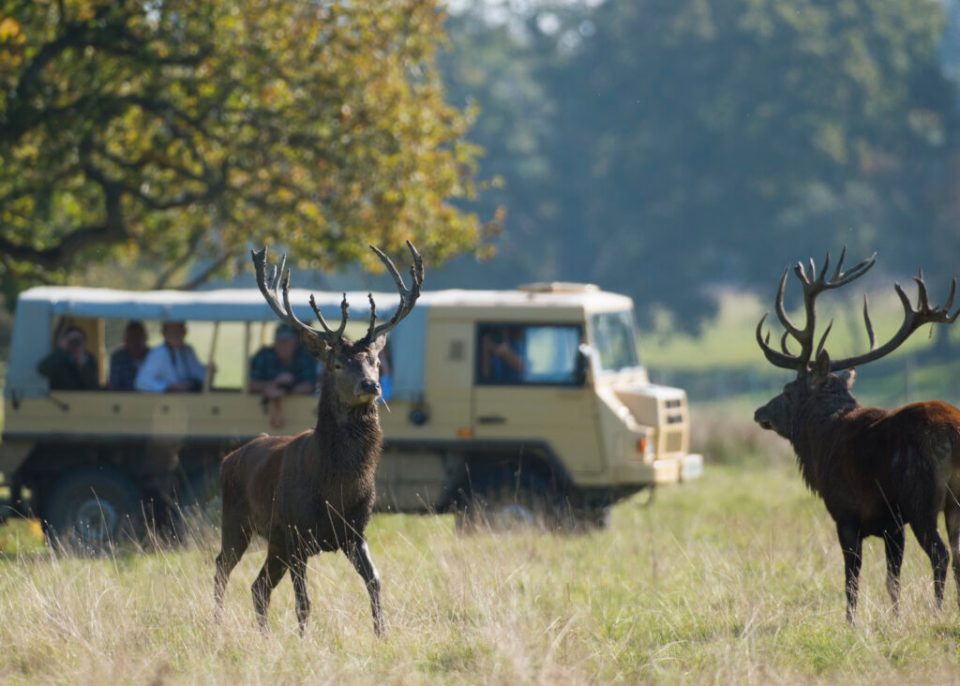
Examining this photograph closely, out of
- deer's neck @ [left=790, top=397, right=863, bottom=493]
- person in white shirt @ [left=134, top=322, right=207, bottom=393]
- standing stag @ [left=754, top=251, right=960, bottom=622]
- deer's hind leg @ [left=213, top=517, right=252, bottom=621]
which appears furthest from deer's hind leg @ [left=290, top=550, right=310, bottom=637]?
person in white shirt @ [left=134, top=322, right=207, bottom=393]

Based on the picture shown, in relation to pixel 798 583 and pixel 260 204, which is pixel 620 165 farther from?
pixel 798 583

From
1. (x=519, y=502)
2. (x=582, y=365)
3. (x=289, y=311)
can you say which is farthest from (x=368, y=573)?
(x=582, y=365)

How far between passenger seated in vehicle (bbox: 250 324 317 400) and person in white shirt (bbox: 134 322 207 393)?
535 millimetres

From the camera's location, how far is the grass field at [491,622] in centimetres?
816

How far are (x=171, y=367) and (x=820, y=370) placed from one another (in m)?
6.63

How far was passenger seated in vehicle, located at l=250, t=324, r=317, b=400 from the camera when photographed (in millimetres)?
14922

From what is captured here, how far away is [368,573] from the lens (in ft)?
30.9

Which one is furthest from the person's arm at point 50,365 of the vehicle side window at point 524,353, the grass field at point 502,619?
the vehicle side window at point 524,353

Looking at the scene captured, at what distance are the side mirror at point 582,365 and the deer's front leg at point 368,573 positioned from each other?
5505 mm

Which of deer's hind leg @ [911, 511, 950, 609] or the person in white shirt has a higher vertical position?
the person in white shirt

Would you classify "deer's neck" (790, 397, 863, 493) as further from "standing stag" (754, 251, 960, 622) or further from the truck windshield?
the truck windshield

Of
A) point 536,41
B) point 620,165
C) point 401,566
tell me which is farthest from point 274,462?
point 536,41

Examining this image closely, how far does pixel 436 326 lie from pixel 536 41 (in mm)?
51121

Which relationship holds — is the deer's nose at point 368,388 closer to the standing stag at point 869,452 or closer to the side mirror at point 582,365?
the standing stag at point 869,452
